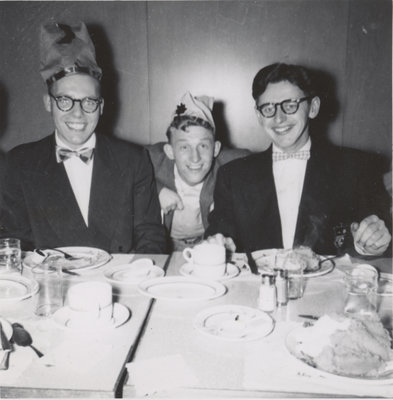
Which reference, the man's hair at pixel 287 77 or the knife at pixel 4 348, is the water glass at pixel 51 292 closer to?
the knife at pixel 4 348

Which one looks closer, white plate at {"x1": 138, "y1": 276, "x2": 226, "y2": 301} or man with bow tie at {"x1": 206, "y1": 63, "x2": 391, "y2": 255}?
white plate at {"x1": 138, "y1": 276, "x2": 226, "y2": 301}

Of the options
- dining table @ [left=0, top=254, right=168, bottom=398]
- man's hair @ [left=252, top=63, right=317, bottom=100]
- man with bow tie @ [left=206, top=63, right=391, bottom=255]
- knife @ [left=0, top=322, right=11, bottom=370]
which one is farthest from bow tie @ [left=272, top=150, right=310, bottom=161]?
knife @ [left=0, top=322, right=11, bottom=370]

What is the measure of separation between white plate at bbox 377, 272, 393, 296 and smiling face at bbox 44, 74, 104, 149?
5.49 feet

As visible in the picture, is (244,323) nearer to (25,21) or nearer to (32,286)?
(32,286)

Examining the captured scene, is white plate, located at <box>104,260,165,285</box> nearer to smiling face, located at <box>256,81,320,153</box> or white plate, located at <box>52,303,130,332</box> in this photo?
white plate, located at <box>52,303,130,332</box>

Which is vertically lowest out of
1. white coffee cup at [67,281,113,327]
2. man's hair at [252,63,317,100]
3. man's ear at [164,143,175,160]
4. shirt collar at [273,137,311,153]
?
white coffee cup at [67,281,113,327]

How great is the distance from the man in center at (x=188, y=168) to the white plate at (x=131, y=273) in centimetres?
108

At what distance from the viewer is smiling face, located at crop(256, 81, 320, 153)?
234 cm

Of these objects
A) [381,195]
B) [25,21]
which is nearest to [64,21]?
[25,21]

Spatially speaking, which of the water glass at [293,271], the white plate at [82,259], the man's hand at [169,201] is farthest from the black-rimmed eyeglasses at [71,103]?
the water glass at [293,271]

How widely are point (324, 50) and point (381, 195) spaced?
1.85 metres

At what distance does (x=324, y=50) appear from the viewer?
12.4 ft

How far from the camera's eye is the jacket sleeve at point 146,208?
245 cm

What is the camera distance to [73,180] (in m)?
2.56
